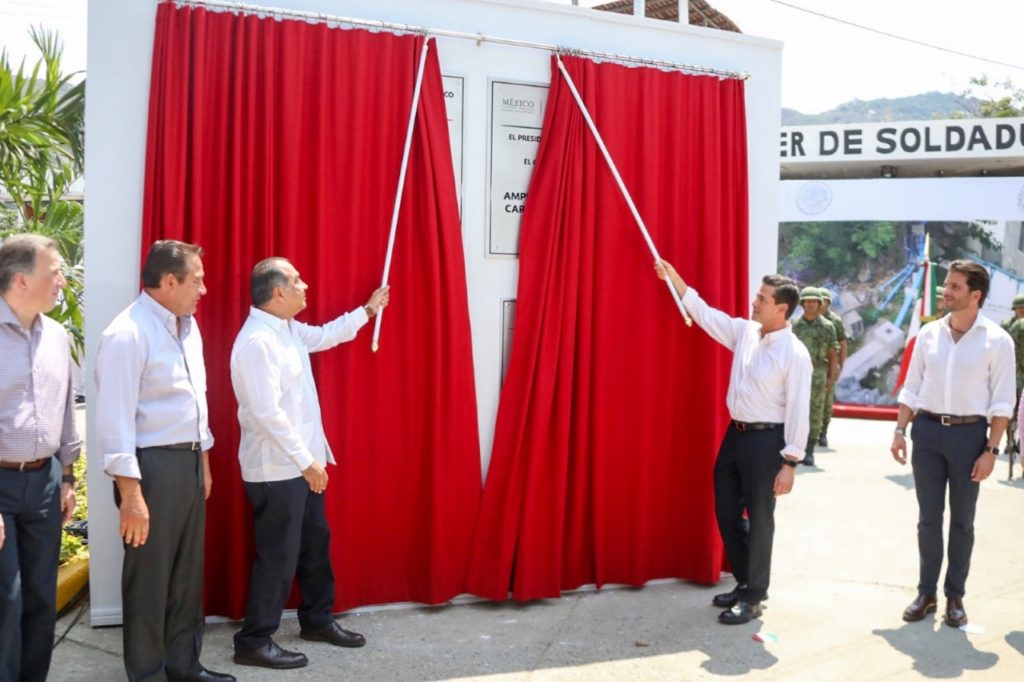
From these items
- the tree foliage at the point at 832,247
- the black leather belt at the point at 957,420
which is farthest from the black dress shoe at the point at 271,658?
the tree foliage at the point at 832,247

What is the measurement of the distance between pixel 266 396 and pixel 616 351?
1.98m

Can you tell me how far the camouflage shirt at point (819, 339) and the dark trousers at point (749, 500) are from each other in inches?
179

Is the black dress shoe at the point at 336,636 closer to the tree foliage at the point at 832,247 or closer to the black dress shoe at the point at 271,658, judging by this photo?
the black dress shoe at the point at 271,658

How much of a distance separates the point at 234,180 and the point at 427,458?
162 centimetres

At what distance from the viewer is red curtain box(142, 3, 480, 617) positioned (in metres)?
4.12

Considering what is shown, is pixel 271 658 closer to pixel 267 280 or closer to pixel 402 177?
pixel 267 280

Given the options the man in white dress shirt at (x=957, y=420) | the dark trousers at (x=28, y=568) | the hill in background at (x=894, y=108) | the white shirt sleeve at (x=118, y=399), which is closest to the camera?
the dark trousers at (x=28, y=568)

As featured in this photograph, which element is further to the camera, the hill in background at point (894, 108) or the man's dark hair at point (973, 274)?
the hill in background at point (894, 108)

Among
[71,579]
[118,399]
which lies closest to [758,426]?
[118,399]

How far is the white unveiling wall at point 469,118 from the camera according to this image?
13.4ft

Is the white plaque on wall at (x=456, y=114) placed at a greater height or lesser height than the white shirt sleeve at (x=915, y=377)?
greater

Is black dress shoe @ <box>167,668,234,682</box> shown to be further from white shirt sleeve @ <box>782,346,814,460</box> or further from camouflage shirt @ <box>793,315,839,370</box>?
camouflage shirt @ <box>793,315,839,370</box>

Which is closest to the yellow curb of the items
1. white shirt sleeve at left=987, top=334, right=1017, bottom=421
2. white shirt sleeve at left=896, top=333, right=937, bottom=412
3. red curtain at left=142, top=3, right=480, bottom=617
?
red curtain at left=142, top=3, right=480, bottom=617

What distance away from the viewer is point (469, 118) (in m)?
4.65
